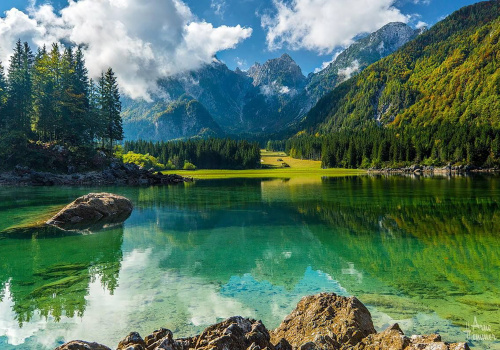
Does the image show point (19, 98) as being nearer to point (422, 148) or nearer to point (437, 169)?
point (437, 169)

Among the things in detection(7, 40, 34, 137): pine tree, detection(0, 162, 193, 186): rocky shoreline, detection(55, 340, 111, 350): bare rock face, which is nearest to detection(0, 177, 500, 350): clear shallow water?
detection(55, 340, 111, 350): bare rock face

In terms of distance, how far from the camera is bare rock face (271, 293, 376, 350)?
686 cm

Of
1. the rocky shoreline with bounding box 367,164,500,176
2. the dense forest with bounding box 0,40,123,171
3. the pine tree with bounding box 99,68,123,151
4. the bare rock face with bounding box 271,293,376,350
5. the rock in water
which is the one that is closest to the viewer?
the bare rock face with bounding box 271,293,376,350

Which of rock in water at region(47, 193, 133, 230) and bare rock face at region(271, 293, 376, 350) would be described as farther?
rock in water at region(47, 193, 133, 230)

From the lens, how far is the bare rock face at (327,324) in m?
6.86

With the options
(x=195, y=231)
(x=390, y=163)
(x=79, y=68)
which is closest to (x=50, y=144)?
(x=79, y=68)

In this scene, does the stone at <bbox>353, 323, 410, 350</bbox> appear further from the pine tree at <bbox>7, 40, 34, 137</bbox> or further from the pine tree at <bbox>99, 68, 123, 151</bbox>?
the pine tree at <bbox>99, 68, 123, 151</bbox>

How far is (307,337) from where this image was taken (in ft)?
23.6

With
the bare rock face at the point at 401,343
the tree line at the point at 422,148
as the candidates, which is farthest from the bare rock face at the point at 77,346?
the tree line at the point at 422,148

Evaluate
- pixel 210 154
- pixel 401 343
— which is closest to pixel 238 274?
Result: pixel 401 343

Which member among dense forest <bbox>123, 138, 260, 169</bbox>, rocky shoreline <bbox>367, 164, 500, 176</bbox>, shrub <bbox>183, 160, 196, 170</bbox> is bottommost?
rocky shoreline <bbox>367, 164, 500, 176</bbox>

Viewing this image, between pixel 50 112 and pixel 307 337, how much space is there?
100 meters

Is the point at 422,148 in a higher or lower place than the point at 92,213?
higher

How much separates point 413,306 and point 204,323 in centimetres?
724
